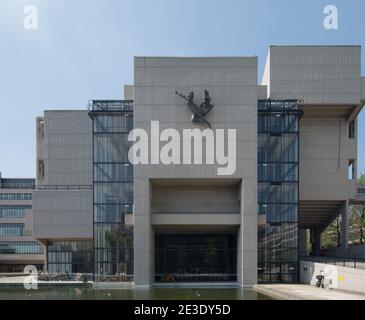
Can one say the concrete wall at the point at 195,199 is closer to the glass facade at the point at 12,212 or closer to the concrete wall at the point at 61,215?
the concrete wall at the point at 61,215

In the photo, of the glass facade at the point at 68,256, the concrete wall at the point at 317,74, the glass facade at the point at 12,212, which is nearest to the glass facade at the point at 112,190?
the glass facade at the point at 68,256

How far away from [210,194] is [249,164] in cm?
548

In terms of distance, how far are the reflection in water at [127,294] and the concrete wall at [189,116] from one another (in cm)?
337

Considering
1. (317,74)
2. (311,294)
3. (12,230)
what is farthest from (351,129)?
(12,230)

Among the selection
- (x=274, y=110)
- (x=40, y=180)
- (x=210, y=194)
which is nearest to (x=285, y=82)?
(x=274, y=110)

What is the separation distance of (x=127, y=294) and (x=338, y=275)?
1541cm

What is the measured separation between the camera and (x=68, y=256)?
45312mm

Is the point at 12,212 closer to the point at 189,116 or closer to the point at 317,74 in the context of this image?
the point at 189,116

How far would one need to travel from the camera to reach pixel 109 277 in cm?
3494

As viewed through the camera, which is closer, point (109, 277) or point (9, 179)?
point (109, 277)

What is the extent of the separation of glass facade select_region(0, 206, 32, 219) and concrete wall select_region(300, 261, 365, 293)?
58312 mm

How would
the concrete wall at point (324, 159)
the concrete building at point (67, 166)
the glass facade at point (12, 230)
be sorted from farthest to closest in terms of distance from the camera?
the glass facade at point (12, 230)
the concrete building at point (67, 166)
the concrete wall at point (324, 159)

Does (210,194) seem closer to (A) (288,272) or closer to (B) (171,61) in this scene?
(A) (288,272)

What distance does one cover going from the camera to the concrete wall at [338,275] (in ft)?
73.4
